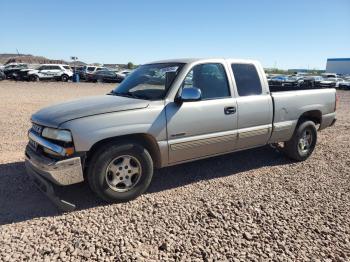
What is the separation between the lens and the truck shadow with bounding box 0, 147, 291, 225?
12.6ft

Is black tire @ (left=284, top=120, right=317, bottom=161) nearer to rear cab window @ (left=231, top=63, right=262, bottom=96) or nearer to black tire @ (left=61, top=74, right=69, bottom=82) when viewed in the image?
rear cab window @ (left=231, top=63, right=262, bottom=96)

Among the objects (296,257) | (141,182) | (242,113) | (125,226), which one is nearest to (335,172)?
(242,113)

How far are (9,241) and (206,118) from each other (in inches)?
110

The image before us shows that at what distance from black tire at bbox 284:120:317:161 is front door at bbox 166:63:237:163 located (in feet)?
4.98

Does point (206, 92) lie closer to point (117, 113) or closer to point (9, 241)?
point (117, 113)

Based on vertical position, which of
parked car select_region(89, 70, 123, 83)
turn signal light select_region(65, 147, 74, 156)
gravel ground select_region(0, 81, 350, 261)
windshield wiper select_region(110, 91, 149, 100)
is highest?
windshield wiper select_region(110, 91, 149, 100)

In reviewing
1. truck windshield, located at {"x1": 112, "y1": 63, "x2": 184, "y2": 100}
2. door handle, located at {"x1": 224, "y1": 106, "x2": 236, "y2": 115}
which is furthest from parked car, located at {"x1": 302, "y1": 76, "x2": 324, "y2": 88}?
truck windshield, located at {"x1": 112, "y1": 63, "x2": 184, "y2": 100}

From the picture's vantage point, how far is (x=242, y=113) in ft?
15.9

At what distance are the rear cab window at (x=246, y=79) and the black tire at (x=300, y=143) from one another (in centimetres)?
128

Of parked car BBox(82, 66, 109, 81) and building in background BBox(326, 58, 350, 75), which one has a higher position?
parked car BBox(82, 66, 109, 81)

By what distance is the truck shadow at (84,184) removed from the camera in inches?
151

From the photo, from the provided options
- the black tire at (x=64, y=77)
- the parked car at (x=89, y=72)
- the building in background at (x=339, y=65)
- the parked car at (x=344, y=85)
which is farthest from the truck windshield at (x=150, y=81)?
the building in background at (x=339, y=65)

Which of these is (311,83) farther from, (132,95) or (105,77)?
(105,77)

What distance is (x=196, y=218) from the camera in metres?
3.73
